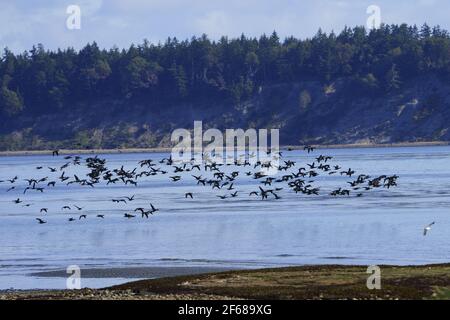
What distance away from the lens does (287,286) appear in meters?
33.9

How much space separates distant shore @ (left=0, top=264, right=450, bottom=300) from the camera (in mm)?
31781

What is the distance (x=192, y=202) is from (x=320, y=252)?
32.6 metres

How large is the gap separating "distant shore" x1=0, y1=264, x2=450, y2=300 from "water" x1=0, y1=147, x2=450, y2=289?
21.8ft

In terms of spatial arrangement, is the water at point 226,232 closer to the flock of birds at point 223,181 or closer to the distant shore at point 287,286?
the flock of birds at point 223,181

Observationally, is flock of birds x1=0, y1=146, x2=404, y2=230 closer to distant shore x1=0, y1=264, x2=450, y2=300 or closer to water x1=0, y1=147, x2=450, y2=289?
water x1=0, y1=147, x2=450, y2=289

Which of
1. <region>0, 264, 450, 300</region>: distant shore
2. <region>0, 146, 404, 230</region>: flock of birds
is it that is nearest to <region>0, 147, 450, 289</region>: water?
<region>0, 146, 404, 230</region>: flock of birds

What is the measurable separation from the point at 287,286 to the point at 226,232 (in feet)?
85.8

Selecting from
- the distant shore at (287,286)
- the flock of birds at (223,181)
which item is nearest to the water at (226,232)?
the flock of birds at (223,181)

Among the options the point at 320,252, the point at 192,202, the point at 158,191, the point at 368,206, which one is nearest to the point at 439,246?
the point at 320,252

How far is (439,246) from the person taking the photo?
5022 centimetres

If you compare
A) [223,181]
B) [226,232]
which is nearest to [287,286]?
[226,232]

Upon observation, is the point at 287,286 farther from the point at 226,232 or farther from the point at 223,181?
the point at 223,181

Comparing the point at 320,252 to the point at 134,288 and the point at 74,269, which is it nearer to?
Answer: the point at 74,269

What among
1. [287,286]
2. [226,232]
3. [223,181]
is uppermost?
[223,181]
